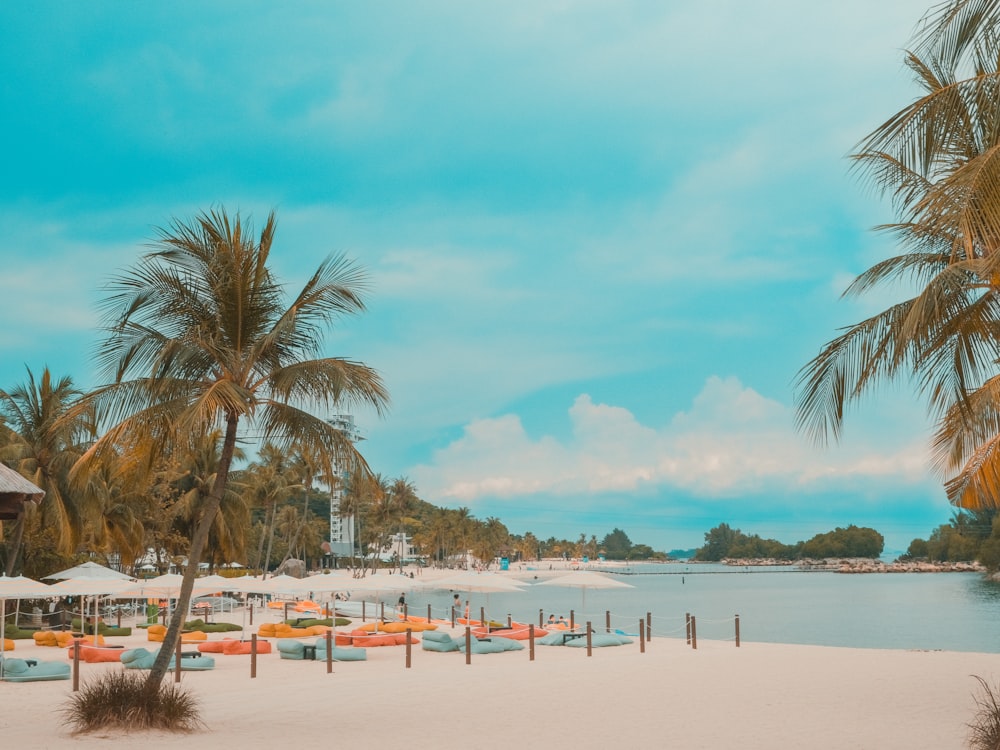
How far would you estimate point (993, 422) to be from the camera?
1316 centimetres

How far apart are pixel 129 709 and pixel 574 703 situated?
6.77 m

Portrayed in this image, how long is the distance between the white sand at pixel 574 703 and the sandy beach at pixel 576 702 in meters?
0.03

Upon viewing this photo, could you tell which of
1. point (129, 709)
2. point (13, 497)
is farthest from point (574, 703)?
Result: point (13, 497)

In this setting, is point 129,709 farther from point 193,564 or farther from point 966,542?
point 966,542

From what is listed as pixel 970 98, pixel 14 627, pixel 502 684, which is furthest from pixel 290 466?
pixel 970 98

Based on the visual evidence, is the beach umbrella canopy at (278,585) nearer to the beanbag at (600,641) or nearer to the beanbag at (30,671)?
the beanbag at (600,641)

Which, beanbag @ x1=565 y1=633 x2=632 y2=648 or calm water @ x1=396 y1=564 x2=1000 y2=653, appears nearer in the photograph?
beanbag @ x1=565 y1=633 x2=632 y2=648

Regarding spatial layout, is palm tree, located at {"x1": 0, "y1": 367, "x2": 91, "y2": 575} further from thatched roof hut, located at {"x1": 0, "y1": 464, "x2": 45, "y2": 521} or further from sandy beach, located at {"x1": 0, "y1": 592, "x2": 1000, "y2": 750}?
thatched roof hut, located at {"x1": 0, "y1": 464, "x2": 45, "y2": 521}

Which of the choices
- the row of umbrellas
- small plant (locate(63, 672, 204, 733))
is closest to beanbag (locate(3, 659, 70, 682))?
the row of umbrellas

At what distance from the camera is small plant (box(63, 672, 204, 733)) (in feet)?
38.8

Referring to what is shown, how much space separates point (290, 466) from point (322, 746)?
5786cm

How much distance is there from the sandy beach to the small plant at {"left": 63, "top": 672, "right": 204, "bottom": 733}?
0.83 feet

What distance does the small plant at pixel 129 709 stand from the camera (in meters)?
11.8

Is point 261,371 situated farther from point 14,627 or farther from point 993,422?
point 14,627
